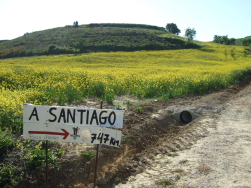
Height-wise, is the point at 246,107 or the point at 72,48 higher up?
the point at 72,48

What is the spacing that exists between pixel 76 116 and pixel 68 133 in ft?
1.09

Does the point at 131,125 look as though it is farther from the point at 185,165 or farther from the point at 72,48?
the point at 72,48

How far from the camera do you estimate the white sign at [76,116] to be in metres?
4.19

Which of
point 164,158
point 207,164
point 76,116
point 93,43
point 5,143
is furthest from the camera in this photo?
point 93,43

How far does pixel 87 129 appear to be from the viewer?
14.0 feet

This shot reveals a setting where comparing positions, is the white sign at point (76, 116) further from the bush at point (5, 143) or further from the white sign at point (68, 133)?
the bush at point (5, 143)

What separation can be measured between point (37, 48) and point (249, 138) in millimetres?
46030

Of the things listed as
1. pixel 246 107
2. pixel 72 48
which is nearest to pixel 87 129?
pixel 246 107

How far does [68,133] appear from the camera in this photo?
4258 millimetres

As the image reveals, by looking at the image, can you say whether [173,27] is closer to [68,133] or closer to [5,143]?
[5,143]

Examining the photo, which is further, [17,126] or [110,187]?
[17,126]

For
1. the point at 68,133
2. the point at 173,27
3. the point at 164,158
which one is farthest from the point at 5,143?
the point at 173,27

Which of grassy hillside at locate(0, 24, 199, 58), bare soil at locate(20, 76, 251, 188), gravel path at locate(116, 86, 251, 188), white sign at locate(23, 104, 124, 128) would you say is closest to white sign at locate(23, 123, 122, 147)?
white sign at locate(23, 104, 124, 128)

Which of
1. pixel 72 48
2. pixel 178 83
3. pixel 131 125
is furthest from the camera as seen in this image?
pixel 72 48
